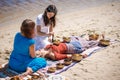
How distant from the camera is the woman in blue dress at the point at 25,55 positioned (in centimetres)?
572

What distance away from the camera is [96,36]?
748 cm

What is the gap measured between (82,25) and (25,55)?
12.2 ft

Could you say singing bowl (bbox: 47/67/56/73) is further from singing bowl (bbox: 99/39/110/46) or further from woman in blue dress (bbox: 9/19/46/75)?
singing bowl (bbox: 99/39/110/46)

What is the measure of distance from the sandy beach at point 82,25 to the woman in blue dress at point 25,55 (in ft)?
2.21

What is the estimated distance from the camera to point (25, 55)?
5.88m

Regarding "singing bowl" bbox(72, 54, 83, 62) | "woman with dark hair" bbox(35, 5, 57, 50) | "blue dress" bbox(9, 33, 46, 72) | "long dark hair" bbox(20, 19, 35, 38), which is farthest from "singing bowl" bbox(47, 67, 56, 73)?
"woman with dark hair" bbox(35, 5, 57, 50)

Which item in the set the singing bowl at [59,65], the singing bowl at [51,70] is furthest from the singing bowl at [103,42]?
the singing bowl at [51,70]

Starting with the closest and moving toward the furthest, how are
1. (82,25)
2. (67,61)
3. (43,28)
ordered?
(67,61)
(43,28)
(82,25)

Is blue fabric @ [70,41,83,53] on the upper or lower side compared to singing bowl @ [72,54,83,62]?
upper

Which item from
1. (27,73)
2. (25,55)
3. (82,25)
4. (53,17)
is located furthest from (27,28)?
(82,25)

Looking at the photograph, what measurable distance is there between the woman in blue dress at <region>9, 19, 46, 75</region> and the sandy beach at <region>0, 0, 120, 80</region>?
2.21 feet

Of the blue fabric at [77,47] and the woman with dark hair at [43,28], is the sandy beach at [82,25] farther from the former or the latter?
the woman with dark hair at [43,28]

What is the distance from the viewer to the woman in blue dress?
572 centimetres

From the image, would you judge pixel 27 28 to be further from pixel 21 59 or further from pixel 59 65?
pixel 59 65
